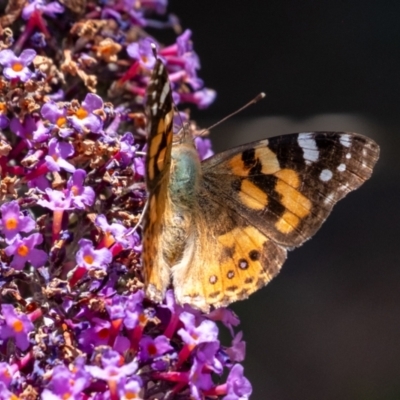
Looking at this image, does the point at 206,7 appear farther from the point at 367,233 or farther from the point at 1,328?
the point at 1,328

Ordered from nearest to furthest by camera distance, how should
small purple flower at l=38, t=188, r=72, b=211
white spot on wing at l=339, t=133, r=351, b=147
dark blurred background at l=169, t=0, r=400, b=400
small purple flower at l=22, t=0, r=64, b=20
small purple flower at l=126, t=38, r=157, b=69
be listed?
small purple flower at l=38, t=188, r=72, b=211 < white spot on wing at l=339, t=133, r=351, b=147 < small purple flower at l=22, t=0, r=64, b=20 < small purple flower at l=126, t=38, r=157, b=69 < dark blurred background at l=169, t=0, r=400, b=400

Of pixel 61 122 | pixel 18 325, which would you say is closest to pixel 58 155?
pixel 61 122

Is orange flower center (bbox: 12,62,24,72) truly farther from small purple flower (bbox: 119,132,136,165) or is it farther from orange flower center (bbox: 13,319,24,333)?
orange flower center (bbox: 13,319,24,333)

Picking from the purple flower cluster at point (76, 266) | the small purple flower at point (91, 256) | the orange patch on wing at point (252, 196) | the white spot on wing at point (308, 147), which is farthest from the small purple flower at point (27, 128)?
the white spot on wing at point (308, 147)

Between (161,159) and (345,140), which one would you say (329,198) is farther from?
(161,159)

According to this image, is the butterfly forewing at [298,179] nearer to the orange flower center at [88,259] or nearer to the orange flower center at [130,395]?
the orange flower center at [88,259]

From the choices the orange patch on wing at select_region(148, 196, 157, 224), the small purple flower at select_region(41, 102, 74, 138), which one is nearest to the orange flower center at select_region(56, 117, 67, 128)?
the small purple flower at select_region(41, 102, 74, 138)

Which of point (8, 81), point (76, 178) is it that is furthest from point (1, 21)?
point (76, 178)
